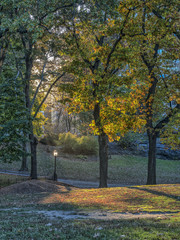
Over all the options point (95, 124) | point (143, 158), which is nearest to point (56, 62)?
point (95, 124)

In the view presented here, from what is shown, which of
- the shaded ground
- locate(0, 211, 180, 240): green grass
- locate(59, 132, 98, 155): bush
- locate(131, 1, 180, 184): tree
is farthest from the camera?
locate(59, 132, 98, 155): bush

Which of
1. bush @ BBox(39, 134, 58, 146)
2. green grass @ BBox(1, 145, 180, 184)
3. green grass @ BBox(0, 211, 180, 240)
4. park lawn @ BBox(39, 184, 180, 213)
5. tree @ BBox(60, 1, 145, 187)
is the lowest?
green grass @ BBox(1, 145, 180, 184)

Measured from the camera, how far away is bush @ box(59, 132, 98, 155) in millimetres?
42594

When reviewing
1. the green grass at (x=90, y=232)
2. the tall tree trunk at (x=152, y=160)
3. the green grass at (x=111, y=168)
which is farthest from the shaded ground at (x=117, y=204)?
the green grass at (x=111, y=168)

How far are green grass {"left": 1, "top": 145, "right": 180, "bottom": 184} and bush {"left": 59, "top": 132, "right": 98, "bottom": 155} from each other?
1.60m

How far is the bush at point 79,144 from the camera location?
42.6 metres

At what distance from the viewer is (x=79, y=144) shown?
139ft

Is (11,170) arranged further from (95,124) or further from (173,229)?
(173,229)

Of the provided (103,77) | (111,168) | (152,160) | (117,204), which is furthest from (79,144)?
(117,204)

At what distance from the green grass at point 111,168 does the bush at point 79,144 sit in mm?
1595

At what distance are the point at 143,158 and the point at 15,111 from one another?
3216cm

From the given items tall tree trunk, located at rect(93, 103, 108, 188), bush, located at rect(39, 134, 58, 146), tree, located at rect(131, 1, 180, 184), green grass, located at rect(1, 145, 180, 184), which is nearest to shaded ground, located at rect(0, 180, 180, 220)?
tall tree trunk, located at rect(93, 103, 108, 188)

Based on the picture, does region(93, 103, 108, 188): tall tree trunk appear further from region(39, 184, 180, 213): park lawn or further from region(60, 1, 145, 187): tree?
region(39, 184, 180, 213): park lawn

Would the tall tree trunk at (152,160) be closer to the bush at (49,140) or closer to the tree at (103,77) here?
the tree at (103,77)
